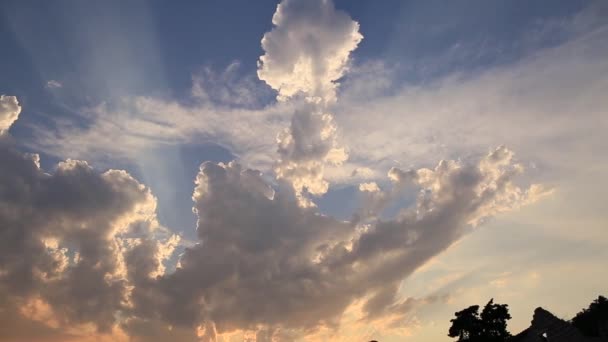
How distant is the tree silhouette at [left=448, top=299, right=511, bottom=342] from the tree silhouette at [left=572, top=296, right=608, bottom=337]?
897 cm

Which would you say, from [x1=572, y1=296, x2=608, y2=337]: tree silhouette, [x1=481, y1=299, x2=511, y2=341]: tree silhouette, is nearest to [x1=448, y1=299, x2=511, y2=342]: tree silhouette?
[x1=481, y1=299, x2=511, y2=341]: tree silhouette

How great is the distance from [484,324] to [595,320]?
13085 mm

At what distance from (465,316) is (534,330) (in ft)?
28.8

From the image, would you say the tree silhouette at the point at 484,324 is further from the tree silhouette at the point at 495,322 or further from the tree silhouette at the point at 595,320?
the tree silhouette at the point at 595,320

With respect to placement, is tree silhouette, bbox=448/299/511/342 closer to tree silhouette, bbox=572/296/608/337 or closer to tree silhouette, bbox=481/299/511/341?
tree silhouette, bbox=481/299/511/341

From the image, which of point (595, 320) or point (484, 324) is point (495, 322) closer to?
point (484, 324)

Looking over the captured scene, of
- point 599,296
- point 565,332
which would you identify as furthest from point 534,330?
point 599,296

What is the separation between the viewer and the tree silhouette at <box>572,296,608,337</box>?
5000 centimetres

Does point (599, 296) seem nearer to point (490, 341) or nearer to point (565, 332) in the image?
point (565, 332)

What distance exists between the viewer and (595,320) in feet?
165

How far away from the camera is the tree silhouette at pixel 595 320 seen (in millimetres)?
50000

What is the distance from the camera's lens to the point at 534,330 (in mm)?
53969

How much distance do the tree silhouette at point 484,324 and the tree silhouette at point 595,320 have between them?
8.97m

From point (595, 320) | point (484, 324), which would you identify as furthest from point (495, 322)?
point (595, 320)
